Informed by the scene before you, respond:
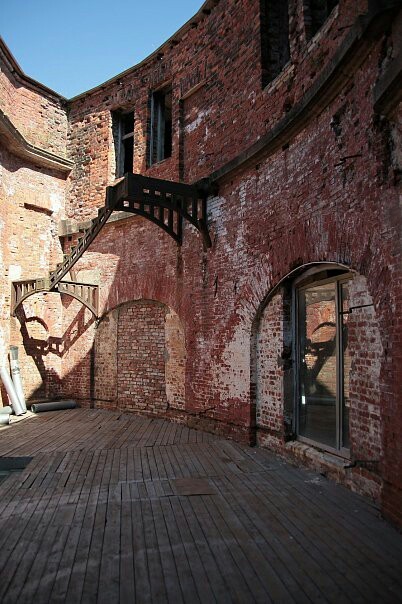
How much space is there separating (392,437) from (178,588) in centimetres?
206

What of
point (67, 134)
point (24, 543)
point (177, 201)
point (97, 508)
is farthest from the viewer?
point (67, 134)

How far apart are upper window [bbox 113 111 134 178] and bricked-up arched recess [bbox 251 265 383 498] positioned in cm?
646

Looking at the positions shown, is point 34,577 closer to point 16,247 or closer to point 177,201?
point 177,201

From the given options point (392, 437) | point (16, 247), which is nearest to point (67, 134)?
point (16, 247)

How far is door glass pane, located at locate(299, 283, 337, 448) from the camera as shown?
5.07 m

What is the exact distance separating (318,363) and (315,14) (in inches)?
172

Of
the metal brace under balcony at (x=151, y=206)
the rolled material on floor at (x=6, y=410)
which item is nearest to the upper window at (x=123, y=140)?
the metal brace under balcony at (x=151, y=206)

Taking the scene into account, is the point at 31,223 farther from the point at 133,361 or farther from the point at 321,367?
the point at 321,367

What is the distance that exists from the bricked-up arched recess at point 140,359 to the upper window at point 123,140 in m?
3.69

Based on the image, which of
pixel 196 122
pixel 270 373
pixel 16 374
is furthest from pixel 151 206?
pixel 16 374

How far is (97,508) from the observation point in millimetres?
4094

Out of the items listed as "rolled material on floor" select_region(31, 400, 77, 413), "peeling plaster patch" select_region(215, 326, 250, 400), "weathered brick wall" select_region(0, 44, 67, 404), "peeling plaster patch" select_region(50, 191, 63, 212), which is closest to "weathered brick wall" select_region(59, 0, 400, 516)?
"peeling plaster patch" select_region(215, 326, 250, 400)

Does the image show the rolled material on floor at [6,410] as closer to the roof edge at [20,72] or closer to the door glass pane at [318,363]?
the door glass pane at [318,363]

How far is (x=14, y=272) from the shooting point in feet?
32.7
